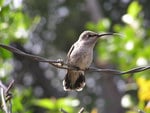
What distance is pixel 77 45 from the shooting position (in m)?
4.51

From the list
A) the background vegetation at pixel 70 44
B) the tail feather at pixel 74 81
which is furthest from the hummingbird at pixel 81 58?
the background vegetation at pixel 70 44

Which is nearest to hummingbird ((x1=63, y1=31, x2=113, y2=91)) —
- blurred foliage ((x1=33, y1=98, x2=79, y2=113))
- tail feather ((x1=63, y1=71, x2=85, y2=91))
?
tail feather ((x1=63, y1=71, x2=85, y2=91))

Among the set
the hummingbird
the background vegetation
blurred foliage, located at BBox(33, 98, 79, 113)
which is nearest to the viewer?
the hummingbird

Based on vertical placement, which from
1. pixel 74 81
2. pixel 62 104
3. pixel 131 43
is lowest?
pixel 74 81

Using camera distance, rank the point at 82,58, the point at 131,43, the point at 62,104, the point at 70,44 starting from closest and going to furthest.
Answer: the point at 82,58 < the point at 62,104 < the point at 131,43 < the point at 70,44

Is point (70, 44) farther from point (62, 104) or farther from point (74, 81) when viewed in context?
point (74, 81)

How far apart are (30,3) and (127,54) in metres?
10.7

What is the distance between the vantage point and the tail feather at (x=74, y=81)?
4.31 meters

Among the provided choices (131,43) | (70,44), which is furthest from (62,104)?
(70,44)

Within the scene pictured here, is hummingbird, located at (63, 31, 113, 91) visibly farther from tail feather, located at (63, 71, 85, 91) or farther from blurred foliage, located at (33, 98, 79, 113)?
blurred foliage, located at (33, 98, 79, 113)

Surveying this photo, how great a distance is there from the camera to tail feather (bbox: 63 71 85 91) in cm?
431

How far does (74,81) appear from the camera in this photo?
14.3 feet

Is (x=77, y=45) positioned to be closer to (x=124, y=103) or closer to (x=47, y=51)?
(x=124, y=103)

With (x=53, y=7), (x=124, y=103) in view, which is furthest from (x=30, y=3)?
(x=124, y=103)
